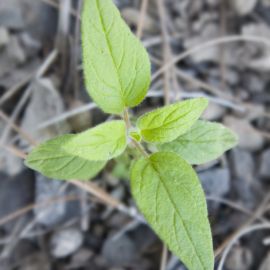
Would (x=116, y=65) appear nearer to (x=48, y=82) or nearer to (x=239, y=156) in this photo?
(x=48, y=82)

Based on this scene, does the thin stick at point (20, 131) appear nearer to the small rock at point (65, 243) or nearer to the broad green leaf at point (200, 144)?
the small rock at point (65, 243)

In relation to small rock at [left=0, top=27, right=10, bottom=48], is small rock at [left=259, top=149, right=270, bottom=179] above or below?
below

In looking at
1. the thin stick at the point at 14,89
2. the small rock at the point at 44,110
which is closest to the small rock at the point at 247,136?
the small rock at the point at 44,110

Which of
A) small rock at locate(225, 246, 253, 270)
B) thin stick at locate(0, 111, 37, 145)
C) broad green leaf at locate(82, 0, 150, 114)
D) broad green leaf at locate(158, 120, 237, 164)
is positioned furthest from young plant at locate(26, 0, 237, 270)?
small rock at locate(225, 246, 253, 270)

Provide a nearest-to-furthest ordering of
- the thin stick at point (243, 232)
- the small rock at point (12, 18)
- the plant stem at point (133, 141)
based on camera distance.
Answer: the plant stem at point (133, 141)
the thin stick at point (243, 232)
the small rock at point (12, 18)

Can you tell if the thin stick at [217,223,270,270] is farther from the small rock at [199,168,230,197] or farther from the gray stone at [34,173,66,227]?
the gray stone at [34,173,66,227]

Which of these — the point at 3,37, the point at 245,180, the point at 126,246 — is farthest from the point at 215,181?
the point at 3,37
